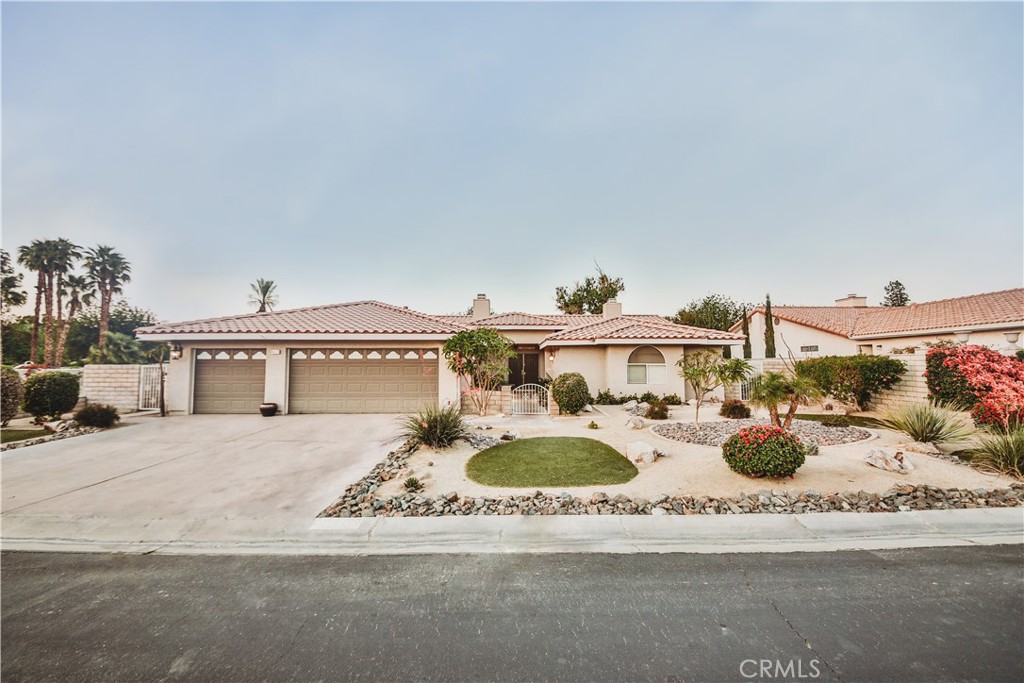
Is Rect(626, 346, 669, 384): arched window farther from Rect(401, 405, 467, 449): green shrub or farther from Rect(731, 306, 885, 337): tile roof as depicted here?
Rect(731, 306, 885, 337): tile roof

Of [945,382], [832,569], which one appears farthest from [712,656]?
[945,382]

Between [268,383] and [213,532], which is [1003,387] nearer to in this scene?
[213,532]

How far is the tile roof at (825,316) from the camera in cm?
2411

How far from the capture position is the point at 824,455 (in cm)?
753

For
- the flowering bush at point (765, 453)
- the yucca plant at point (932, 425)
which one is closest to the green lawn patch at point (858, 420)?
the yucca plant at point (932, 425)

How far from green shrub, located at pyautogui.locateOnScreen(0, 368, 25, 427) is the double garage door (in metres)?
4.21

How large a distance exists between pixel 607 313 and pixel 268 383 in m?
16.9

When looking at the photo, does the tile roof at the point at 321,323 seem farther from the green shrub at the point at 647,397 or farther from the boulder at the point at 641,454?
the boulder at the point at 641,454

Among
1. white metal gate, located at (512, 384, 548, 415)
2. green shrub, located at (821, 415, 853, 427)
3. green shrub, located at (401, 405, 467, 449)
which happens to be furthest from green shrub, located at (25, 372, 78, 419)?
green shrub, located at (821, 415, 853, 427)

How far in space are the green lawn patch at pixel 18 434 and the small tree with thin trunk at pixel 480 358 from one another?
11336mm

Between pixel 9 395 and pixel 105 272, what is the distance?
92.2 feet

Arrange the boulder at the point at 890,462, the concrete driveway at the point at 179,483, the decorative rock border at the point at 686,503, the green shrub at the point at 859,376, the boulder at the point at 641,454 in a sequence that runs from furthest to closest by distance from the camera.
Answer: the green shrub at the point at 859,376
the boulder at the point at 641,454
the boulder at the point at 890,462
the decorative rock border at the point at 686,503
the concrete driveway at the point at 179,483

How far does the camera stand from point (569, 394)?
13.3 metres

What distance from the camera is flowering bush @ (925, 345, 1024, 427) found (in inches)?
293
